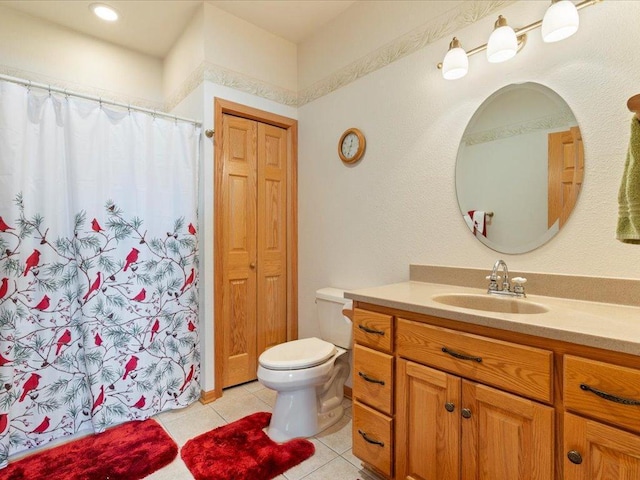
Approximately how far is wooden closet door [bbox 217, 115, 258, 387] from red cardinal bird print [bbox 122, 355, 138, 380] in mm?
572

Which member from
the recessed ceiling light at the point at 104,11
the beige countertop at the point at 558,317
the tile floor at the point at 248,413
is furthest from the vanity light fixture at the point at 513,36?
the recessed ceiling light at the point at 104,11

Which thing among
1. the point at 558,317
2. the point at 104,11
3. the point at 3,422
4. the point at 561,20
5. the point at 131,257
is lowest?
the point at 3,422

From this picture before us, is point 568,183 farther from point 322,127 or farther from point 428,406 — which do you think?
point 322,127

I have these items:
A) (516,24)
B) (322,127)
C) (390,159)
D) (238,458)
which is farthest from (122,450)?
(516,24)

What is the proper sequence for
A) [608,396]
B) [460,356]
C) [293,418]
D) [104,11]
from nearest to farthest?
[608,396] → [460,356] → [293,418] → [104,11]

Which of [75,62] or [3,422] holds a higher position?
[75,62]

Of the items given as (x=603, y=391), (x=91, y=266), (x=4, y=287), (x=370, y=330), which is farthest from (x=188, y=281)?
(x=603, y=391)

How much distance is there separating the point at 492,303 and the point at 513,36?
114 centimetres

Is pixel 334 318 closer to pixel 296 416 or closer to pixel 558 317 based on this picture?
pixel 296 416

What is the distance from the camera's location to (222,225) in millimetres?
2309

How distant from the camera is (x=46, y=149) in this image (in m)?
1.73

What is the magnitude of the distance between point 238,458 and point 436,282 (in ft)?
4.45

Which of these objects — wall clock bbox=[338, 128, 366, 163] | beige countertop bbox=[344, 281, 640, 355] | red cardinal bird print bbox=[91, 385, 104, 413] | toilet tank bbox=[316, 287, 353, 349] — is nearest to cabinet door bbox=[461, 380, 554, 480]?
beige countertop bbox=[344, 281, 640, 355]

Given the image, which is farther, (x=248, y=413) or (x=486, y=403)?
(x=248, y=413)
